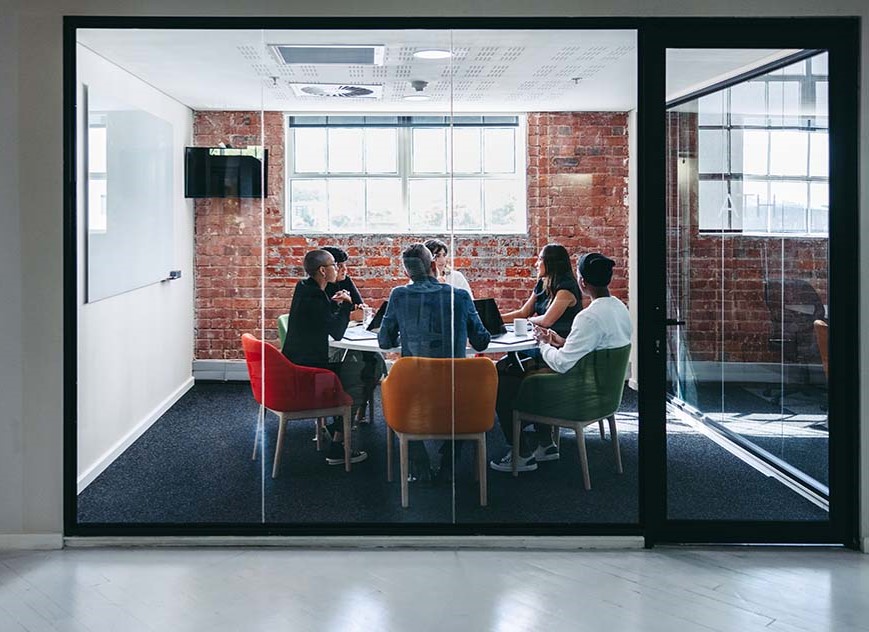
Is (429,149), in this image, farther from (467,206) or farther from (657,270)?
(657,270)

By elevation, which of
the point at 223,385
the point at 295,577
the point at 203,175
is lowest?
the point at 295,577

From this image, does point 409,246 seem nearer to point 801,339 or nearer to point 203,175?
point 203,175

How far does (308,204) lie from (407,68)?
2.53ft

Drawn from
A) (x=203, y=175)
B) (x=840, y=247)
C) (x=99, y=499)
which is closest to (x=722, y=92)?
(x=840, y=247)

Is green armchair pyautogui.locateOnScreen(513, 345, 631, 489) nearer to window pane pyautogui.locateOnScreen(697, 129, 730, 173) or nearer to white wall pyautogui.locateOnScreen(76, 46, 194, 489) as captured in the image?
window pane pyautogui.locateOnScreen(697, 129, 730, 173)

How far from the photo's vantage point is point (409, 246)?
4.56 meters

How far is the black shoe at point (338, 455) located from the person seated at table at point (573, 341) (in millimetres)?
623

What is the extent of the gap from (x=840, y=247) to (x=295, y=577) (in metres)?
2.90

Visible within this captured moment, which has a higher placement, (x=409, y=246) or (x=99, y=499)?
(x=409, y=246)

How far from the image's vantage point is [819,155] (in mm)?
4664

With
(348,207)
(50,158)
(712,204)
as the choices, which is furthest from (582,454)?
(50,158)

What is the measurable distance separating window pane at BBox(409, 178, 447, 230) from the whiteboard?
115cm

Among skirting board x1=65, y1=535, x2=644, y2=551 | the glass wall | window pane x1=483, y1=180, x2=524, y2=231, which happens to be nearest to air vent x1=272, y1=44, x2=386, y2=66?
the glass wall

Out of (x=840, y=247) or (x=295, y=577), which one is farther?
(x=840, y=247)
